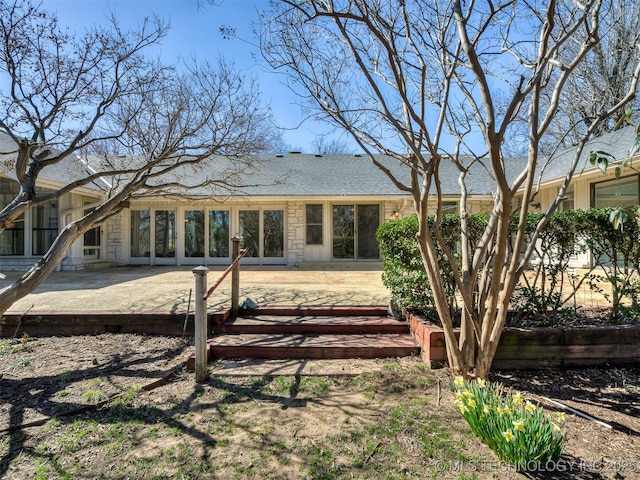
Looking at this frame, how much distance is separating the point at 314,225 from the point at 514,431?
10.3 m

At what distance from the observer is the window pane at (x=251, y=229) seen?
40.4 feet

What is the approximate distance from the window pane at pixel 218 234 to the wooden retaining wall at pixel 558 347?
991 centimetres

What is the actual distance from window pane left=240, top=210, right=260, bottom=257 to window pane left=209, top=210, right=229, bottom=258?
593 mm

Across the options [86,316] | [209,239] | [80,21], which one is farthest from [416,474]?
[209,239]

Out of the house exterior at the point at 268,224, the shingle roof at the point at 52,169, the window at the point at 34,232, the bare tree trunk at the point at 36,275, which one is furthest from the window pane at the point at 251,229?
the bare tree trunk at the point at 36,275

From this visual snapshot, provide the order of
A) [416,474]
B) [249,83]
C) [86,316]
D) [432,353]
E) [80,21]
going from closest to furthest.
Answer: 1. [416,474]
2. [432,353]
3. [86,316]
4. [80,21]
5. [249,83]

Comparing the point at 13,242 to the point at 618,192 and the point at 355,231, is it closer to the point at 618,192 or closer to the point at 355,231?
the point at 355,231

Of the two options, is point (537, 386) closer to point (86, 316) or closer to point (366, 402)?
point (366, 402)

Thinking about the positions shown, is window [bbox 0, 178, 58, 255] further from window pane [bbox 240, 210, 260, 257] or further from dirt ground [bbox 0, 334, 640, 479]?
dirt ground [bbox 0, 334, 640, 479]

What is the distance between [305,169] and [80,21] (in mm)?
9181

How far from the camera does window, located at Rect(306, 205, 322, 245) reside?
1221 cm

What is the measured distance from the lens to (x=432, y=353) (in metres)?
3.54

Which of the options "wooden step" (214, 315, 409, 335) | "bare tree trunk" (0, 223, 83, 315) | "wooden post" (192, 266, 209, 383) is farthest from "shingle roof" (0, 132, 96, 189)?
"wooden post" (192, 266, 209, 383)

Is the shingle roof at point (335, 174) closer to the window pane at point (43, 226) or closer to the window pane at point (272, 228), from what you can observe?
the window pane at point (272, 228)
